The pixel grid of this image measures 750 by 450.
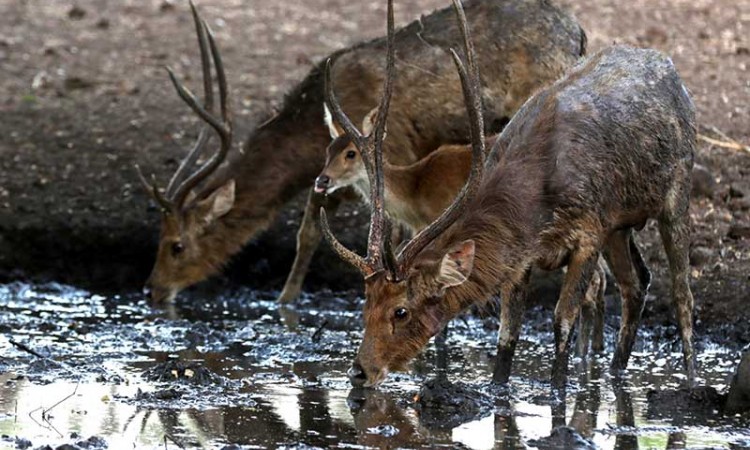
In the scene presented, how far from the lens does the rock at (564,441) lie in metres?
8.05

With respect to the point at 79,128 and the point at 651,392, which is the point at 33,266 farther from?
the point at 651,392

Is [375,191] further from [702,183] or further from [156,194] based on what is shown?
[702,183]

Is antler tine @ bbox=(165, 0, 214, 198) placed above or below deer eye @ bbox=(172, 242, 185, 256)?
above

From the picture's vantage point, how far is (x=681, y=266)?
10273 millimetres

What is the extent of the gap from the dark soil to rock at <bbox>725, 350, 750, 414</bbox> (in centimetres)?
215

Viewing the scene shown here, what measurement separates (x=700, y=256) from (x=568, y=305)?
2793 millimetres

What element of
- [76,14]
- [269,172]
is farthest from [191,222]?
[76,14]

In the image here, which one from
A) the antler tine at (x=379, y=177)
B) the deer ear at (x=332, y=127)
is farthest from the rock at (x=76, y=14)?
the antler tine at (x=379, y=177)

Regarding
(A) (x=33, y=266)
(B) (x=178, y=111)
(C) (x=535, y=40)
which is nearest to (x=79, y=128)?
(B) (x=178, y=111)

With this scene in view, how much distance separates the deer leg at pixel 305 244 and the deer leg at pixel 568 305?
3.57 metres

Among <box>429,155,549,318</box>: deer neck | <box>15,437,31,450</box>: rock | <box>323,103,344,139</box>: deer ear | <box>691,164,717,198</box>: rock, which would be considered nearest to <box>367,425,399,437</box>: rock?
<box>429,155,549,318</box>: deer neck

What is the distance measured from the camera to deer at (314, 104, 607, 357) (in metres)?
10.9

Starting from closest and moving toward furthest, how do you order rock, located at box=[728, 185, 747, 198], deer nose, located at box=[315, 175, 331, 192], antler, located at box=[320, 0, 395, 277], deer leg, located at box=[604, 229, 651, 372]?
1. antler, located at box=[320, 0, 395, 277]
2. deer leg, located at box=[604, 229, 651, 372]
3. deer nose, located at box=[315, 175, 331, 192]
4. rock, located at box=[728, 185, 747, 198]

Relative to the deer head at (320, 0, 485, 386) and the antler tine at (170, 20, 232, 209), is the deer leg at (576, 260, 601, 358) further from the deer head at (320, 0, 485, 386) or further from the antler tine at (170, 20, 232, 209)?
the antler tine at (170, 20, 232, 209)
